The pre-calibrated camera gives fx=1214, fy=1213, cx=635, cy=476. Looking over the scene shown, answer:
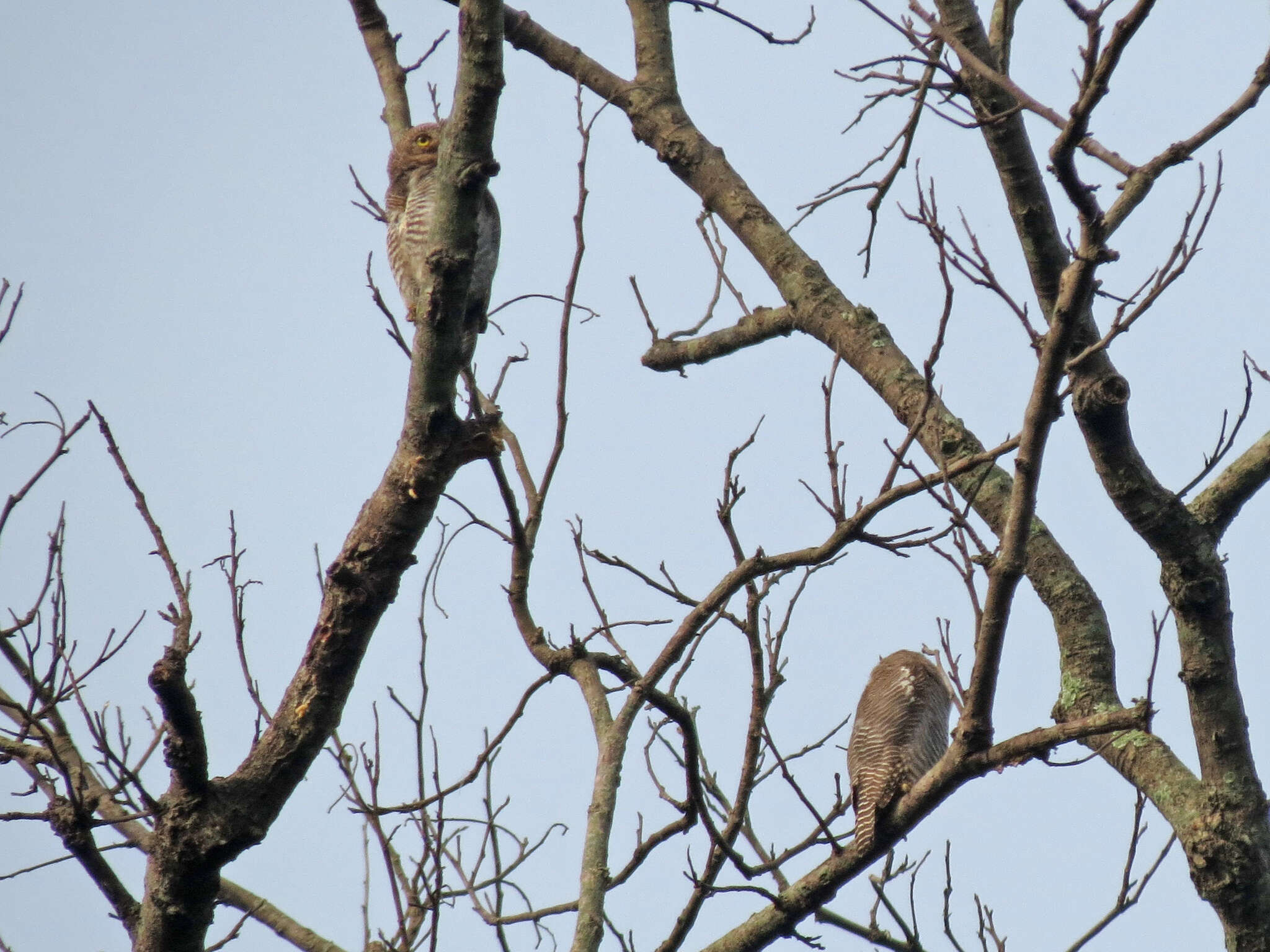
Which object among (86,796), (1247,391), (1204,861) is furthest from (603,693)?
(1247,391)

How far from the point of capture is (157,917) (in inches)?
104

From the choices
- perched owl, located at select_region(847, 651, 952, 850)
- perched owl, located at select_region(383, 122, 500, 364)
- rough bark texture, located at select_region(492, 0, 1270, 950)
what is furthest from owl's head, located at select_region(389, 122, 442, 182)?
perched owl, located at select_region(847, 651, 952, 850)

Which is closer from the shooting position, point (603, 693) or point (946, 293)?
point (946, 293)

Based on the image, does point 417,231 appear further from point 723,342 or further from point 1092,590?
point 1092,590

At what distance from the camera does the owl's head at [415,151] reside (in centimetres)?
435

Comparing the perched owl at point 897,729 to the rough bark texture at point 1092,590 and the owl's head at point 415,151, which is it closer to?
the rough bark texture at point 1092,590

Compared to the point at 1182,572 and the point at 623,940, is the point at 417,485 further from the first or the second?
the point at 1182,572

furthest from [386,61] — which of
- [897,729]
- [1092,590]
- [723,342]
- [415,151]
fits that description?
[897,729]

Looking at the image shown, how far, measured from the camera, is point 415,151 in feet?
17.0

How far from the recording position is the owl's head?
4348 millimetres

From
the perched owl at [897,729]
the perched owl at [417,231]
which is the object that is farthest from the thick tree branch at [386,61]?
the perched owl at [897,729]

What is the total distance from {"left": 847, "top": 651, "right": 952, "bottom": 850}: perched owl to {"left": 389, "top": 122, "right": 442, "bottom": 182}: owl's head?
2.83 meters

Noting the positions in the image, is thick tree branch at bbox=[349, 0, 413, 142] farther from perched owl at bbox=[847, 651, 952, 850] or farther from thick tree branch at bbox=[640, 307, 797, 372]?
perched owl at bbox=[847, 651, 952, 850]

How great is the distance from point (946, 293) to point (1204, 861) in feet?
5.88
